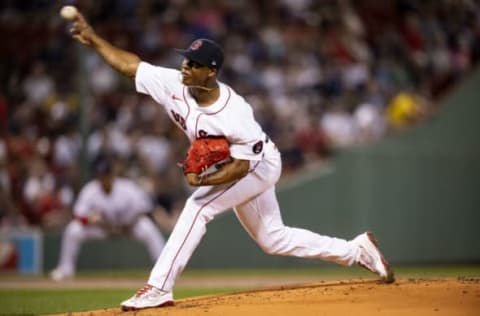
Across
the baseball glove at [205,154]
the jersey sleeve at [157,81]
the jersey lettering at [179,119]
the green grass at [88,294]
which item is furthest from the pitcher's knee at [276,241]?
the green grass at [88,294]

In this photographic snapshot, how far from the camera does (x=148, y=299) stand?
282 inches

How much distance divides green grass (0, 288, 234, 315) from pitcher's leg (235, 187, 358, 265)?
1740 millimetres

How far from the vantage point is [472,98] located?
1742cm

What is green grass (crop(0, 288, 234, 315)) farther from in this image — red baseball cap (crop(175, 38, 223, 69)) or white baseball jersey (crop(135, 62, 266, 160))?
red baseball cap (crop(175, 38, 223, 69))

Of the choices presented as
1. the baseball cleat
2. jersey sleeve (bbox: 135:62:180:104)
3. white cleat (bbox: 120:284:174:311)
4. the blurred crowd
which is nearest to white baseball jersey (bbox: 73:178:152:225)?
the blurred crowd

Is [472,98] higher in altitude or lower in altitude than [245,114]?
higher

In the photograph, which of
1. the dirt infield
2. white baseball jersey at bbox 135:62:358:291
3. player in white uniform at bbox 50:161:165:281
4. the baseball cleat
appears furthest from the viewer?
player in white uniform at bbox 50:161:165:281

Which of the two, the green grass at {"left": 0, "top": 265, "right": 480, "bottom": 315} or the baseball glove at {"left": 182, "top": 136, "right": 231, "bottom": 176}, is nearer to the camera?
the baseball glove at {"left": 182, "top": 136, "right": 231, "bottom": 176}

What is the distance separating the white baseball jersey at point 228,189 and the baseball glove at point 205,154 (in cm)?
6

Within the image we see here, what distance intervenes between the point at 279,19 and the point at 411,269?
538 cm

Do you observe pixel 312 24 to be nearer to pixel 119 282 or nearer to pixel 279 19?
pixel 279 19

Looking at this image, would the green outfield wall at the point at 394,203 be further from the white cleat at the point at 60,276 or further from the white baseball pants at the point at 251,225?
the white baseball pants at the point at 251,225

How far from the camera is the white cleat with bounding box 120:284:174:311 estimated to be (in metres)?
7.11

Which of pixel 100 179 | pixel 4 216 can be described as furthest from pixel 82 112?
pixel 4 216
